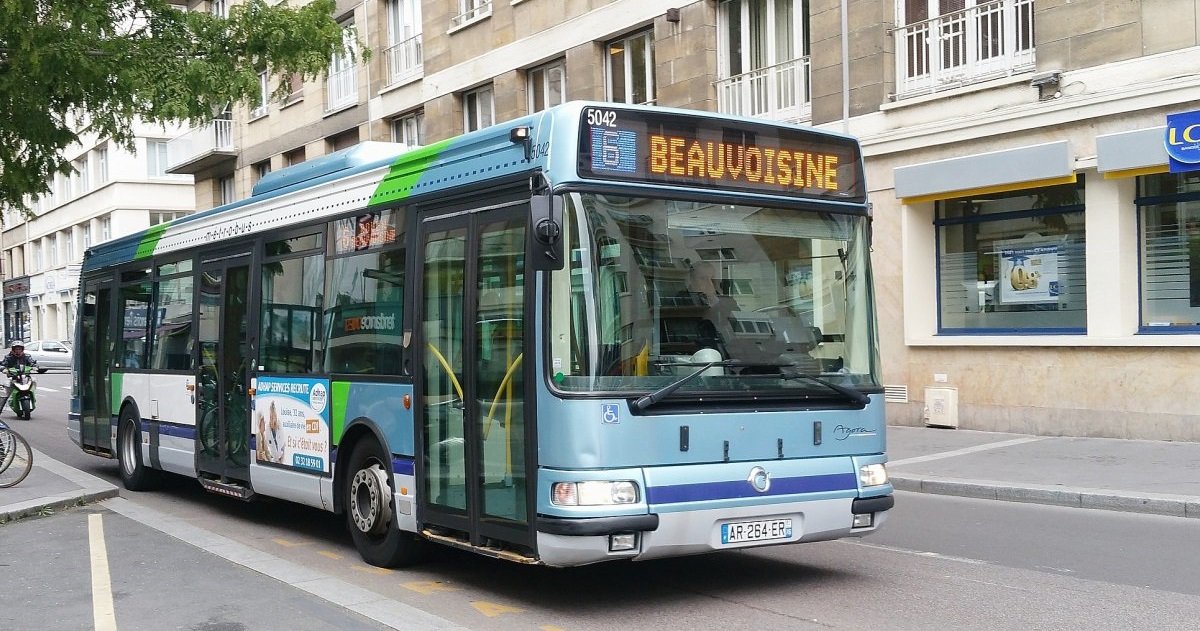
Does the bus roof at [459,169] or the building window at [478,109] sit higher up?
the building window at [478,109]

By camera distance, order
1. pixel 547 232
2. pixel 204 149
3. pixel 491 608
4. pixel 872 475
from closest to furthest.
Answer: pixel 547 232 < pixel 491 608 < pixel 872 475 < pixel 204 149

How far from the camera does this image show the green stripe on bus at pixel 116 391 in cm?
1398

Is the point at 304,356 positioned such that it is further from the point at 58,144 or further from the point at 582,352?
the point at 58,144

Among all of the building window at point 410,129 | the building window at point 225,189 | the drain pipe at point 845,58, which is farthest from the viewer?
the building window at point 225,189

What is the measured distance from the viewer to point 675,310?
22.7 feet

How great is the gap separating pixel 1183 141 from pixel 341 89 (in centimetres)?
2311

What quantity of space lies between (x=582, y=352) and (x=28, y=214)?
12.2m

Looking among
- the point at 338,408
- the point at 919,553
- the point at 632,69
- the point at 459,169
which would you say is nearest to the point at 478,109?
the point at 632,69

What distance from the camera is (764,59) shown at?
20.7m

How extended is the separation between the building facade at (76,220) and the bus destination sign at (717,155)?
152 feet

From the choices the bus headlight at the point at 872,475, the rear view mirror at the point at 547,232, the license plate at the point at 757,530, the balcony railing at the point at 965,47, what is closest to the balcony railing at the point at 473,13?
the balcony railing at the point at 965,47

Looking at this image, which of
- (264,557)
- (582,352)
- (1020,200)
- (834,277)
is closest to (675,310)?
(582,352)

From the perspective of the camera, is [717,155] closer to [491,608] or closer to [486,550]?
[486,550]

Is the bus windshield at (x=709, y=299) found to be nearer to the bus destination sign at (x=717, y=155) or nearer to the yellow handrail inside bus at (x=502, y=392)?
the bus destination sign at (x=717, y=155)
